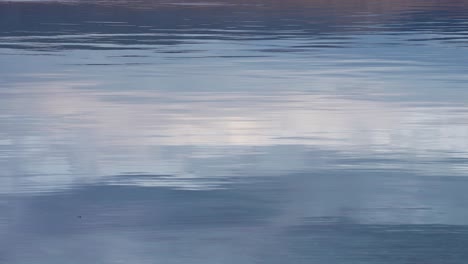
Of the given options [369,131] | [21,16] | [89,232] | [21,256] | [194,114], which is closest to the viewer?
[21,256]

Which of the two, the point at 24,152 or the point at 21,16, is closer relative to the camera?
the point at 24,152

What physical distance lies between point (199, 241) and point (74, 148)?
2.42 meters

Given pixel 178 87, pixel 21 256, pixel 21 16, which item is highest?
pixel 21 16

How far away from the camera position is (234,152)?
6812 millimetres

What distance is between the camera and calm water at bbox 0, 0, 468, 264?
4.75 metres

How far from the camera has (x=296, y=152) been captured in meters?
6.80

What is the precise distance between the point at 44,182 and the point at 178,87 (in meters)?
4.01

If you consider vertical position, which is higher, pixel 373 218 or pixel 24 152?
pixel 24 152

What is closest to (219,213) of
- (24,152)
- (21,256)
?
(21,256)

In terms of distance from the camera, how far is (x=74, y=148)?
691 centimetres

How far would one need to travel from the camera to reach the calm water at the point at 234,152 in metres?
4.75

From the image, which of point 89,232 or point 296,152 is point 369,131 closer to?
point 296,152

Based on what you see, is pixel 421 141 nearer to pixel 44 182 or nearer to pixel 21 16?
pixel 44 182

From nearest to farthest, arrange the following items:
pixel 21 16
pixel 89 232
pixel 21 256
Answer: pixel 21 256 < pixel 89 232 < pixel 21 16
